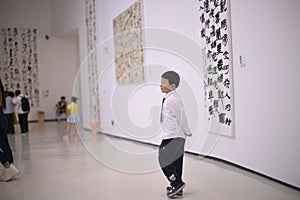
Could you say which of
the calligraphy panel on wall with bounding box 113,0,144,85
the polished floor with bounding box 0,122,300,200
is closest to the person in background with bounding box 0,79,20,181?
the polished floor with bounding box 0,122,300,200

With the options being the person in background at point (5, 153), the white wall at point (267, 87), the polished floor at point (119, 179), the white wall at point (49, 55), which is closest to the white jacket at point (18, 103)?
the polished floor at point (119, 179)

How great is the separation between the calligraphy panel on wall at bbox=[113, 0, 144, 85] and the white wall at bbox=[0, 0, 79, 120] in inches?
306

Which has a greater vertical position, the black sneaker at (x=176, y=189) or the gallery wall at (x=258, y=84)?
the gallery wall at (x=258, y=84)

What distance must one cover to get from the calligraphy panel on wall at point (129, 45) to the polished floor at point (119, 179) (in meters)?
2.06

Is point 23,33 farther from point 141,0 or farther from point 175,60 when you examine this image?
point 175,60

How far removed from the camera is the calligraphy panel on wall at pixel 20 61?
657 inches

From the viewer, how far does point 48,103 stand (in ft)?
57.3

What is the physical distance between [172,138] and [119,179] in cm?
143

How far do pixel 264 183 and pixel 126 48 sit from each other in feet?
19.1

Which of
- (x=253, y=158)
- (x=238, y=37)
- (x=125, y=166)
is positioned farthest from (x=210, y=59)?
(x=125, y=166)

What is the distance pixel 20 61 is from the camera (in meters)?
16.9

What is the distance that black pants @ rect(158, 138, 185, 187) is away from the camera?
4.01 meters

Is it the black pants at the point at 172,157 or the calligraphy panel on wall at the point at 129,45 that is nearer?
the black pants at the point at 172,157

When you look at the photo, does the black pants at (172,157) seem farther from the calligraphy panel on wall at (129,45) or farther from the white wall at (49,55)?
the white wall at (49,55)
